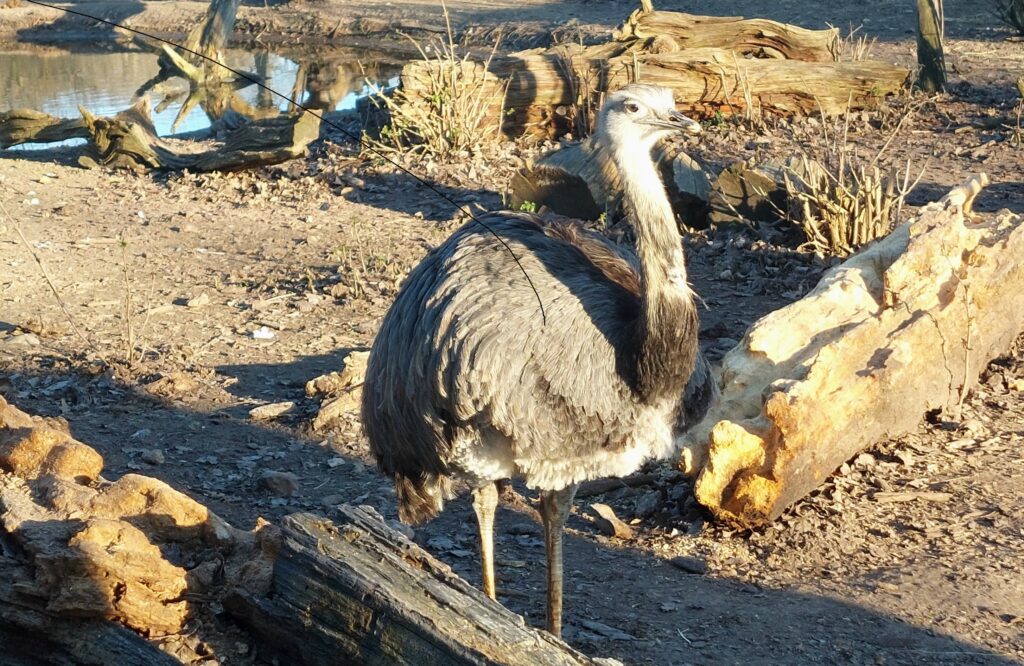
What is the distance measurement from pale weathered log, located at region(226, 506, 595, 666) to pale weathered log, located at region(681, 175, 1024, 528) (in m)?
1.87

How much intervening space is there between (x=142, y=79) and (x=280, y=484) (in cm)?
1566

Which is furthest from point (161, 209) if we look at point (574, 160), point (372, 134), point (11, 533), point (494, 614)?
point (494, 614)

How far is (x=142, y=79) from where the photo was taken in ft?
64.4

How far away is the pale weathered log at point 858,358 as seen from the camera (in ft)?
16.4

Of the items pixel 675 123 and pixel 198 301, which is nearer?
pixel 675 123

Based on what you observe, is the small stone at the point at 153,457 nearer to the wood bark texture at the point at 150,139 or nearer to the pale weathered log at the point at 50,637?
the pale weathered log at the point at 50,637

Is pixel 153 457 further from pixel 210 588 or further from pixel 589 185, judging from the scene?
pixel 589 185

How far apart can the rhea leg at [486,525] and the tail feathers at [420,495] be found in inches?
4.6

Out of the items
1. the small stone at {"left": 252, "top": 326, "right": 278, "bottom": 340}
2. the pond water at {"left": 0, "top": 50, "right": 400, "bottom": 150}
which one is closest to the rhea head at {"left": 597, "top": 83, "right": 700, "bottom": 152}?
the small stone at {"left": 252, "top": 326, "right": 278, "bottom": 340}

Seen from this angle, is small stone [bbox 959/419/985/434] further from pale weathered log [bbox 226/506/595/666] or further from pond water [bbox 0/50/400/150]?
pond water [bbox 0/50/400/150]

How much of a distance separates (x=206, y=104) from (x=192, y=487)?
41.0 ft

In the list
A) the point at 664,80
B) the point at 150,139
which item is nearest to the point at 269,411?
the point at 664,80

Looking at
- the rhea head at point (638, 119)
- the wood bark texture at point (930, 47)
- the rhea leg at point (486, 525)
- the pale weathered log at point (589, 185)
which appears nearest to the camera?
the rhea head at point (638, 119)

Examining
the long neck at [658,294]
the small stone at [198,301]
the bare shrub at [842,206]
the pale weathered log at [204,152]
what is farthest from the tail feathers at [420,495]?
the pale weathered log at [204,152]
